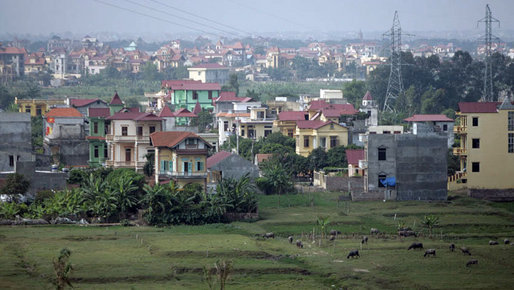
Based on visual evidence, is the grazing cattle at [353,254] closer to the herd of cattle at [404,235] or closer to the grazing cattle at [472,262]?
the herd of cattle at [404,235]

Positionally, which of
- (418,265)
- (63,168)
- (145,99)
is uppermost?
(145,99)

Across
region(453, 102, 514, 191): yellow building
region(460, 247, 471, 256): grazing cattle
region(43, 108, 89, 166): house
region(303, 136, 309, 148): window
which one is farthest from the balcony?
region(43, 108, 89, 166): house

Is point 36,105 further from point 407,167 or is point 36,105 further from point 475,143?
point 475,143

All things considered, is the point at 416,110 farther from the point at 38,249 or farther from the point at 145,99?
the point at 38,249

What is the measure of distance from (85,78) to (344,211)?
11653cm

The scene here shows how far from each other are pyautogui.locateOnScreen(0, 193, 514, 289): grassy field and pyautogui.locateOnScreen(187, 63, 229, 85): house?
10146 centimetres

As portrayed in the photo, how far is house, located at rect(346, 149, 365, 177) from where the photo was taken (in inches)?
2844

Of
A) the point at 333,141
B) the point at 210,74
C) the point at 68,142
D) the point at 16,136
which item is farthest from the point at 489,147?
the point at 210,74

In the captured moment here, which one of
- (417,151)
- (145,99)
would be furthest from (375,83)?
(417,151)

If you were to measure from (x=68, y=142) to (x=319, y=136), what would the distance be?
20108 millimetres

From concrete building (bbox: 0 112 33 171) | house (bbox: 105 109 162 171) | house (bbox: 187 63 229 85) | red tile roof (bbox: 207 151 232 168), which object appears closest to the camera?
concrete building (bbox: 0 112 33 171)

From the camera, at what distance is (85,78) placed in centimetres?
17362

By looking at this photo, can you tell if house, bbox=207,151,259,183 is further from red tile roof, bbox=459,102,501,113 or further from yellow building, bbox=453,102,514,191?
red tile roof, bbox=459,102,501,113

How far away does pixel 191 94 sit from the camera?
118625mm
